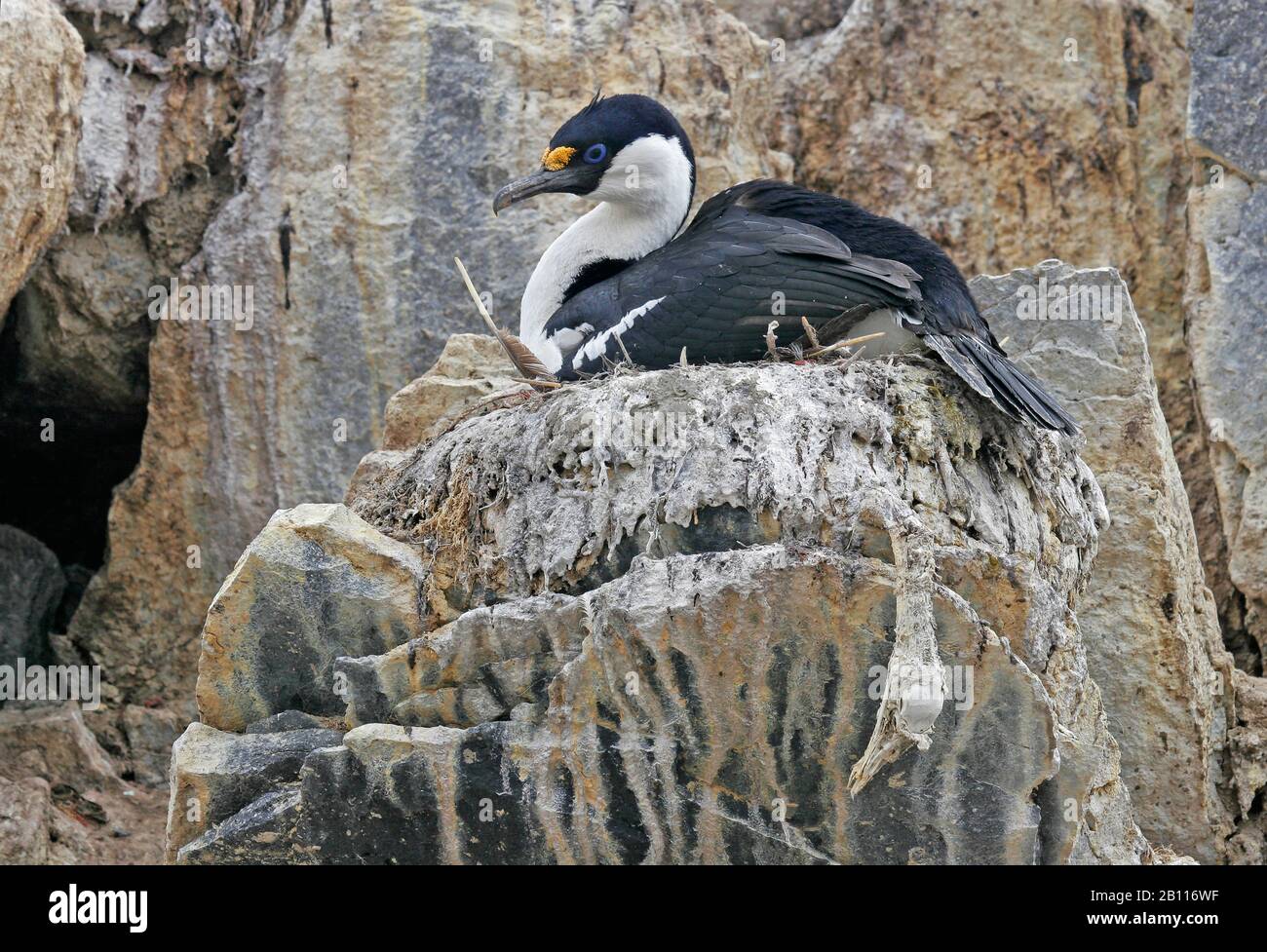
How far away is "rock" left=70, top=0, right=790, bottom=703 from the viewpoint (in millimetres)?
8484

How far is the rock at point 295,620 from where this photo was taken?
5.62m

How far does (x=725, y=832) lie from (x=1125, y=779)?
2506 mm

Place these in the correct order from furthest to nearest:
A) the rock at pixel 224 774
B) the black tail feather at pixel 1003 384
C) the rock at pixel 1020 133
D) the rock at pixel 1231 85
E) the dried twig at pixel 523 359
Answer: the rock at pixel 1020 133 → the rock at pixel 1231 85 → the dried twig at pixel 523 359 → the black tail feather at pixel 1003 384 → the rock at pixel 224 774

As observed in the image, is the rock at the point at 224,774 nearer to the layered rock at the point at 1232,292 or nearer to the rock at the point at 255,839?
the rock at the point at 255,839

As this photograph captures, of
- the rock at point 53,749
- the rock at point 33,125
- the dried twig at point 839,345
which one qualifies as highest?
the rock at point 33,125

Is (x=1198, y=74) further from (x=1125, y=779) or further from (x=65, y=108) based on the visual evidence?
(x=65, y=108)

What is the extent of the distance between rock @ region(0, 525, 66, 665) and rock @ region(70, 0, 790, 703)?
0.19 meters

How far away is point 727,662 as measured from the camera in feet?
16.6

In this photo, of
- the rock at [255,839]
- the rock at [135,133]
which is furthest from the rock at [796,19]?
the rock at [255,839]

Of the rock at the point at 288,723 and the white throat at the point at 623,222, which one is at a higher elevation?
the white throat at the point at 623,222

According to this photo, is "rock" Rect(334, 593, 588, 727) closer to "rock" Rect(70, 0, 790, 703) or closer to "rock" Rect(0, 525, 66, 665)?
"rock" Rect(70, 0, 790, 703)

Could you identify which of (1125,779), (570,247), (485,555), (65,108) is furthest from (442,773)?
(65,108)

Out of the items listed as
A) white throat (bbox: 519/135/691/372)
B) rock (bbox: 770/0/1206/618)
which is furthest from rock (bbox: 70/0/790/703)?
white throat (bbox: 519/135/691/372)

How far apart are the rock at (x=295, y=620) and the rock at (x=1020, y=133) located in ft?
14.8
